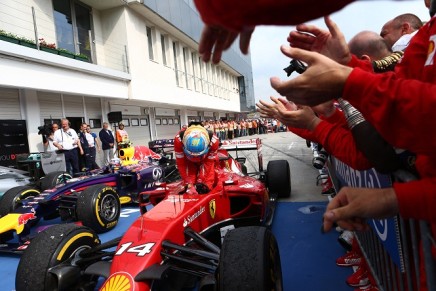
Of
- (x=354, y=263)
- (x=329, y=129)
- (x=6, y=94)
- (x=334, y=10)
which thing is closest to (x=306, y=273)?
(x=354, y=263)

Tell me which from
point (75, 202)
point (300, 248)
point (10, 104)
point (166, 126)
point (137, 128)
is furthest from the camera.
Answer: point (166, 126)

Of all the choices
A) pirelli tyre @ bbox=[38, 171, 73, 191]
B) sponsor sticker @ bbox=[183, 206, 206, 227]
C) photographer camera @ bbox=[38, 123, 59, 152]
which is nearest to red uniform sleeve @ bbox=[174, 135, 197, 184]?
sponsor sticker @ bbox=[183, 206, 206, 227]

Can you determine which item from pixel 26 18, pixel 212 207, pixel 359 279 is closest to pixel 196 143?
pixel 212 207

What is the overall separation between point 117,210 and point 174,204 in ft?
6.65

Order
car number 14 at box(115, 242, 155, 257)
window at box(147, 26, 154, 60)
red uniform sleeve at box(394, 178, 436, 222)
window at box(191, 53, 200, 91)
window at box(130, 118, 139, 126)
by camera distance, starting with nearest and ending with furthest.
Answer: red uniform sleeve at box(394, 178, 436, 222), car number 14 at box(115, 242, 155, 257), window at box(130, 118, 139, 126), window at box(147, 26, 154, 60), window at box(191, 53, 200, 91)

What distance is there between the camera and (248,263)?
5.92 ft

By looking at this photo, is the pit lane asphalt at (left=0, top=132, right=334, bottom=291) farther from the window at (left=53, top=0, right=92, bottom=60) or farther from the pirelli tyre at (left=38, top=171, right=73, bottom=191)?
the window at (left=53, top=0, right=92, bottom=60)

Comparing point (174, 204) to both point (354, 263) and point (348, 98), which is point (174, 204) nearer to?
point (354, 263)

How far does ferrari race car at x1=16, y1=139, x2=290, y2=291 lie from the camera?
185cm

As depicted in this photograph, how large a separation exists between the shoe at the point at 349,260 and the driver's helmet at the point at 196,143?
1707mm

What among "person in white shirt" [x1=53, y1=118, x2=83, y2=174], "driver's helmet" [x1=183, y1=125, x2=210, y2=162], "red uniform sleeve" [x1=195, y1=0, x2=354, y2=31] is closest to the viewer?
"red uniform sleeve" [x1=195, y1=0, x2=354, y2=31]

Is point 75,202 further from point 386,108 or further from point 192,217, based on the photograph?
point 386,108

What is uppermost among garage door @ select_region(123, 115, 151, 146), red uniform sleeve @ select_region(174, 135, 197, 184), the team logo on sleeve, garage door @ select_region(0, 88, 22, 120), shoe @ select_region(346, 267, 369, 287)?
garage door @ select_region(0, 88, 22, 120)

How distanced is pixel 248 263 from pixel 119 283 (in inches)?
30.4
